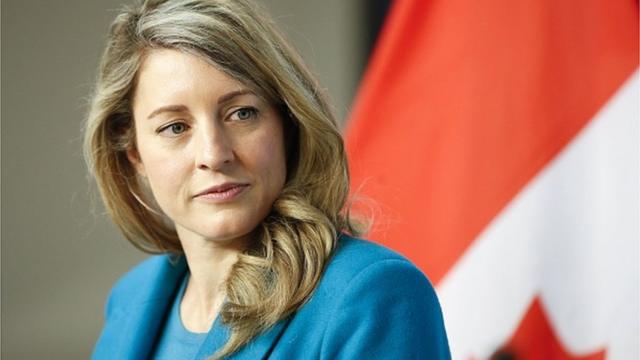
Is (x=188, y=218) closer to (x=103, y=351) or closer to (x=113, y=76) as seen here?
(x=113, y=76)

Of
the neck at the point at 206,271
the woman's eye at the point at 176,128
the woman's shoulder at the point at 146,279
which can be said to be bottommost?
the woman's shoulder at the point at 146,279

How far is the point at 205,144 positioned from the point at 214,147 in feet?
0.07

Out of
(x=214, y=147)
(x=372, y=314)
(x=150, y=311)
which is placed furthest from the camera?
(x=150, y=311)

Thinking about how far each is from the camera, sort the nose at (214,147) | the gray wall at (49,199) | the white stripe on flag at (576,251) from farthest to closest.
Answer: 1. the gray wall at (49,199)
2. the white stripe on flag at (576,251)
3. the nose at (214,147)

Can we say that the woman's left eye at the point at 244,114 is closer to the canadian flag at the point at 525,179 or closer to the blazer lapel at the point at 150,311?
the canadian flag at the point at 525,179

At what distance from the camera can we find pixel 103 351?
2.43 m

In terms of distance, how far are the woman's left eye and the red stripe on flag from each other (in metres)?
0.36

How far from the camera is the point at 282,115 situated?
6.95ft

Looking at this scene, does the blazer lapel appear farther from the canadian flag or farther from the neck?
the canadian flag

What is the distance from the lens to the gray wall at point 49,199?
4.38 metres

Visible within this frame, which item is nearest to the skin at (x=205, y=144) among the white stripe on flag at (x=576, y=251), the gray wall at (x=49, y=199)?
the white stripe on flag at (x=576, y=251)

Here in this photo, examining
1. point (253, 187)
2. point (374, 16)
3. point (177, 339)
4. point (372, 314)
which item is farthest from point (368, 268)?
point (374, 16)

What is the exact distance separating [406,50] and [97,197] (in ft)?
2.66

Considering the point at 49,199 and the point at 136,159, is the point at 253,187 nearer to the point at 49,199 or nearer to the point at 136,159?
the point at 136,159
